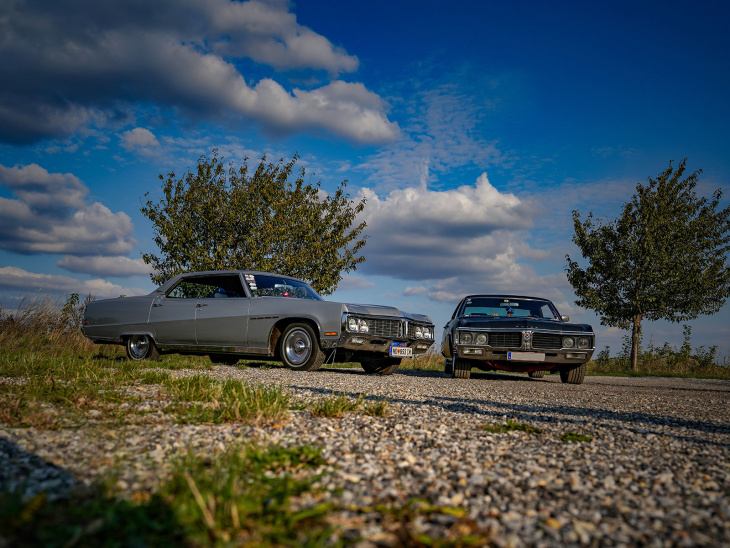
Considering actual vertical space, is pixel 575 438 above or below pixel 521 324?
below

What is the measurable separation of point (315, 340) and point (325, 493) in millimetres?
6038

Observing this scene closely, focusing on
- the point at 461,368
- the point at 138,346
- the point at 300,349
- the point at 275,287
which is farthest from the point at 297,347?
the point at 138,346

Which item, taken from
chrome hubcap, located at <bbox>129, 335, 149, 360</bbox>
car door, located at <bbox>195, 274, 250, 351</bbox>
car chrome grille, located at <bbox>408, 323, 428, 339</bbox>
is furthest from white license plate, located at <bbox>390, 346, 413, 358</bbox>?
chrome hubcap, located at <bbox>129, 335, 149, 360</bbox>

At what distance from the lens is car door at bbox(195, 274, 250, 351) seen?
8.35m

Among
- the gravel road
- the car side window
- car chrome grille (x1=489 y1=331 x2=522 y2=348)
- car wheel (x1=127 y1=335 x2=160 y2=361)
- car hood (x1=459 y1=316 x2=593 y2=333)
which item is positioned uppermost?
the car side window

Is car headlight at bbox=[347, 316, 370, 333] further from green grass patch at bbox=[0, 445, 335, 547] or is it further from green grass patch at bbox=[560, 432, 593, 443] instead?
green grass patch at bbox=[0, 445, 335, 547]

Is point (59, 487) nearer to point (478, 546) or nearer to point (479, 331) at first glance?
point (478, 546)

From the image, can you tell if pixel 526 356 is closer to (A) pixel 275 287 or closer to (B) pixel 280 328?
(B) pixel 280 328

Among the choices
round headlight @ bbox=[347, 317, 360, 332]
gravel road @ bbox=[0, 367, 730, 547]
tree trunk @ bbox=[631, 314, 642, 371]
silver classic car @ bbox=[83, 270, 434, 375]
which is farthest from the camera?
tree trunk @ bbox=[631, 314, 642, 371]

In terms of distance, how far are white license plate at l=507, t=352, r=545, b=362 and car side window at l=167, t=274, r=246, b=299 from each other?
15.8 ft

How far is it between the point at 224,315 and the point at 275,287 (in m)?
1.04

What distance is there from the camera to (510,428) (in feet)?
11.6

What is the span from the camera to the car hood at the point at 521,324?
831cm

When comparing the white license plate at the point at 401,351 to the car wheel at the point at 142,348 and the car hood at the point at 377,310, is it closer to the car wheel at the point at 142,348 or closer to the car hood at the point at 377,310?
the car hood at the point at 377,310
